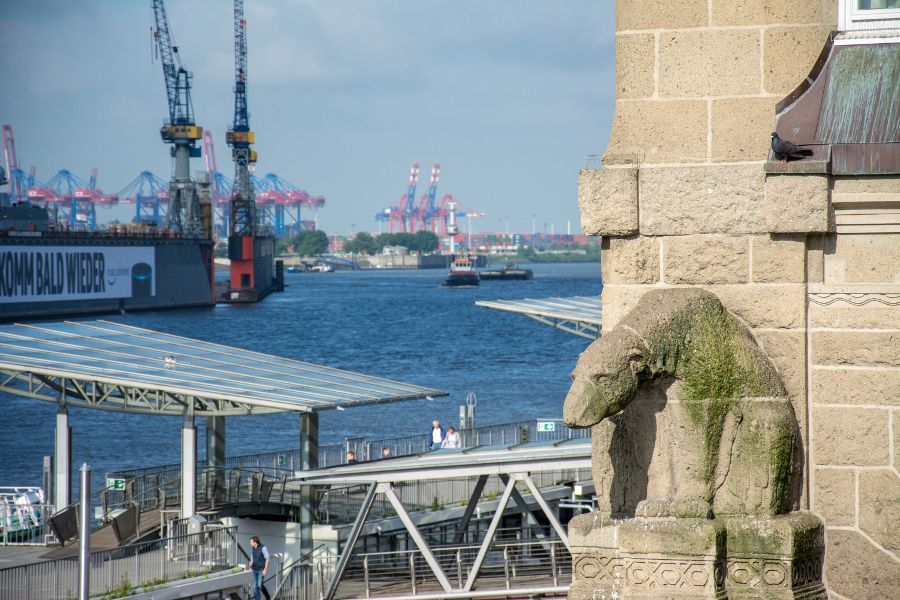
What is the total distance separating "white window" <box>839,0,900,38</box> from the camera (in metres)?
6.03

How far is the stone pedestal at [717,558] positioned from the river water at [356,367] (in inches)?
1466

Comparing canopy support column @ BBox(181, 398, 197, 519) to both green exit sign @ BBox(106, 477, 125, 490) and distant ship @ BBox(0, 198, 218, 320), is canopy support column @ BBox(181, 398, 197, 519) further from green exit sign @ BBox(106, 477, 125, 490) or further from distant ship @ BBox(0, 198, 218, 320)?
distant ship @ BBox(0, 198, 218, 320)

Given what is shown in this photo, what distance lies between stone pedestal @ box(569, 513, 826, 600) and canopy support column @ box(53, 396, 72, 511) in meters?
19.6

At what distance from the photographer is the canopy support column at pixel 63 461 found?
952 inches

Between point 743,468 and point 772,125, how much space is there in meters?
1.49

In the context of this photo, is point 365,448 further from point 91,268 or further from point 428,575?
point 91,268

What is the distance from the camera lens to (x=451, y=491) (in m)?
25.9

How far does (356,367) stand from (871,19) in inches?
2861

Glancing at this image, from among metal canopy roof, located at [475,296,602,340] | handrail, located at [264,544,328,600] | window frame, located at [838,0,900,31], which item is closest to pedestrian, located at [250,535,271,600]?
handrail, located at [264,544,328,600]

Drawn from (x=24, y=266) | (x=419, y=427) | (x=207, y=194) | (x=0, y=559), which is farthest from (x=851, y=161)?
(x=207, y=194)

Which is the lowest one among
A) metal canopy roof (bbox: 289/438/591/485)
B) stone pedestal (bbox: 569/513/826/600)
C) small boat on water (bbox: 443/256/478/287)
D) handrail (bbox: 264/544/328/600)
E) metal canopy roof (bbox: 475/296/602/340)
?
small boat on water (bbox: 443/256/478/287)

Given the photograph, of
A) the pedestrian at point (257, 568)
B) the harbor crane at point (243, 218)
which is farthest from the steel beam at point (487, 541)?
the harbor crane at point (243, 218)

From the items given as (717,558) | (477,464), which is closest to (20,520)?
(477,464)

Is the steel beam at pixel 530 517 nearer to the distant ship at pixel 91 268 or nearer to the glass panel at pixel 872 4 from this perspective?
the glass panel at pixel 872 4
